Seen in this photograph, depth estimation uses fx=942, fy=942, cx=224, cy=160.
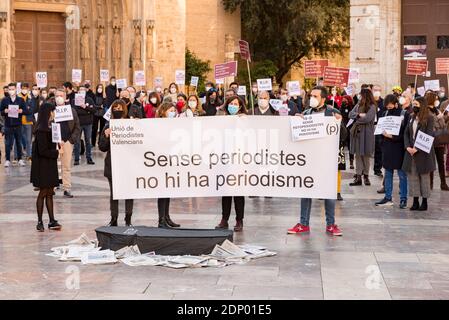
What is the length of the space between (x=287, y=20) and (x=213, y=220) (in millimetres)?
36104

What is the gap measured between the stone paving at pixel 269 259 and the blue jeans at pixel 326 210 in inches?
8.8

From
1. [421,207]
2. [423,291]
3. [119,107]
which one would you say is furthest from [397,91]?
[423,291]

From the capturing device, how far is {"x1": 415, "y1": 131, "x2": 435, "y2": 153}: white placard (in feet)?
51.0

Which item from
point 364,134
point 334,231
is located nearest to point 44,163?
point 334,231

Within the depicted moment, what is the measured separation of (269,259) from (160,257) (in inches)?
51.7

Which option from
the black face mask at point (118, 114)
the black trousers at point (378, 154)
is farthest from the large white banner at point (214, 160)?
the black trousers at point (378, 154)

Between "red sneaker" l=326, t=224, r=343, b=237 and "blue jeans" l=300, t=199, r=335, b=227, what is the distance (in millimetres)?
58

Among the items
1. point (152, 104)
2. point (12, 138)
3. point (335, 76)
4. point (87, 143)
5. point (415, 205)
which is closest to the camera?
point (415, 205)

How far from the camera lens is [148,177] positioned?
42.0ft

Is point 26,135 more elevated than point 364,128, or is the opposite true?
point 364,128

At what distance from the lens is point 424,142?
15.6m

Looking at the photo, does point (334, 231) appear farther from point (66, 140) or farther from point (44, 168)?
point (66, 140)

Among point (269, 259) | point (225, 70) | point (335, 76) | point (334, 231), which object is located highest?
point (225, 70)

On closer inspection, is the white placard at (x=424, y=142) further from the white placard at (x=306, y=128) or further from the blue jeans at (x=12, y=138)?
the blue jeans at (x=12, y=138)
